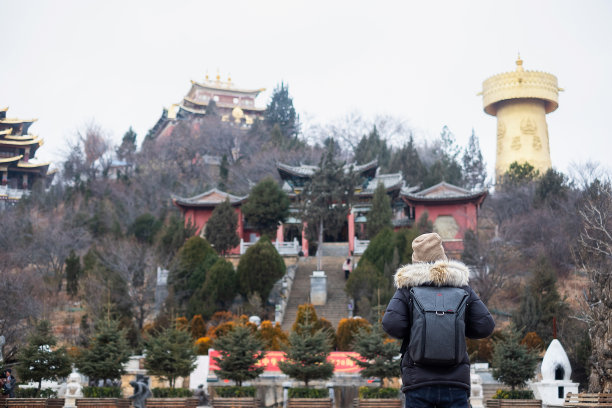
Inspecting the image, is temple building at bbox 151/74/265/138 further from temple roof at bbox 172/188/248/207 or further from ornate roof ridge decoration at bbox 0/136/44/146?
temple roof at bbox 172/188/248/207

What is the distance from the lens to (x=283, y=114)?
204 ft

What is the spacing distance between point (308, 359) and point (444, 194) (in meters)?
21.7

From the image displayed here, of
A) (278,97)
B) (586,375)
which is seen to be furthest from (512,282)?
(278,97)

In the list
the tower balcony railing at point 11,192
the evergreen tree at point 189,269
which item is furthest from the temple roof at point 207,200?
the tower balcony railing at point 11,192

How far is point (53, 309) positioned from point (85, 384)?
12205 mm

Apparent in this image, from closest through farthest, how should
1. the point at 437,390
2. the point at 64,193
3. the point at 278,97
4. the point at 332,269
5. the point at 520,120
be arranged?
the point at 437,390
the point at 332,269
the point at 64,193
the point at 520,120
the point at 278,97

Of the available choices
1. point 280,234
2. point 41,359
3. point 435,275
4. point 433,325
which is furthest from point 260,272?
point 433,325

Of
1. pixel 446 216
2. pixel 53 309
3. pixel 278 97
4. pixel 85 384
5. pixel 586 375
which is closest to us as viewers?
pixel 85 384

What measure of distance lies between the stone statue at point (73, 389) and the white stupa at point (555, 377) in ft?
31.9

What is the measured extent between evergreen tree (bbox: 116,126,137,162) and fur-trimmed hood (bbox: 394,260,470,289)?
53.3 meters

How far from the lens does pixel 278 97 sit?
6319 centimetres

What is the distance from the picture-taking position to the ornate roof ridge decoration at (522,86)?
49.0 meters

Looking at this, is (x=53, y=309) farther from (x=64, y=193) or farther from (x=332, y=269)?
(x=64, y=193)

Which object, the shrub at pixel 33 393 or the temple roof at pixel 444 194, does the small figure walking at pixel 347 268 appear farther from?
the shrub at pixel 33 393
